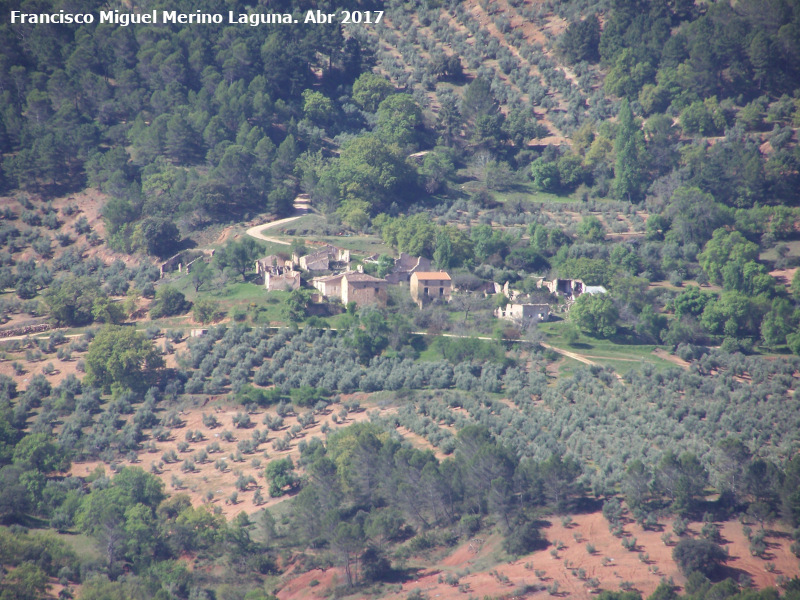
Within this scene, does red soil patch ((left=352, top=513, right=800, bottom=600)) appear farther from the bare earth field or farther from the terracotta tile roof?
the terracotta tile roof

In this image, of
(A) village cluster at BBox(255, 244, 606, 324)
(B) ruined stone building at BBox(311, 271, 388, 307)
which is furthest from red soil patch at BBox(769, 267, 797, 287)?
(B) ruined stone building at BBox(311, 271, 388, 307)

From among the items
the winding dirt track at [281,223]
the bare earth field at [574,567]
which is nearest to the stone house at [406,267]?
the winding dirt track at [281,223]

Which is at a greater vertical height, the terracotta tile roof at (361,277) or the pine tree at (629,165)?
the pine tree at (629,165)

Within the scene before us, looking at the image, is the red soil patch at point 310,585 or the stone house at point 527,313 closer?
the red soil patch at point 310,585

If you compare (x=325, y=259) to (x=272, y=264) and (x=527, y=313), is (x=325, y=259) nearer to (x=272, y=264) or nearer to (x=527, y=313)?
(x=272, y=264)

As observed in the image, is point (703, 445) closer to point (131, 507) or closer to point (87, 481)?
point (131, 507)

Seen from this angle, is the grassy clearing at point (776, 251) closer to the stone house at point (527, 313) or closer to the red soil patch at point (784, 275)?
the red soil patch at point (784, 275)

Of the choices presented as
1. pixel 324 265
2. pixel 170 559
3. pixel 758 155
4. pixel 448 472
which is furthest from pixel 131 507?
pixel 758 155
